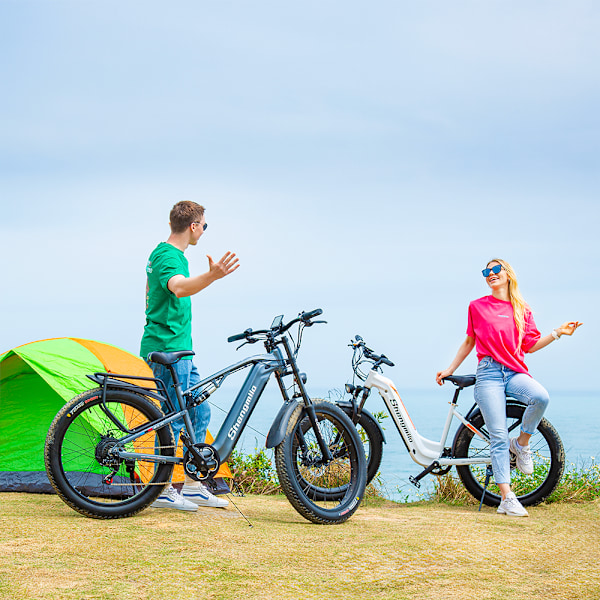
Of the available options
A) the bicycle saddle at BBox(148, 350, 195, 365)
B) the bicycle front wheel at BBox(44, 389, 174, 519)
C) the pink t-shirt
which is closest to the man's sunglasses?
the pink t-shirt

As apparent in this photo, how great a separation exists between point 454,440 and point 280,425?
197 cm

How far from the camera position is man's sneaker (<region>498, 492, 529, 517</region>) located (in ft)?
17.6

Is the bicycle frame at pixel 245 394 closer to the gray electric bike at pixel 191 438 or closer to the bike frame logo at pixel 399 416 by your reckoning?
the gray electric bike at pixel 191 438

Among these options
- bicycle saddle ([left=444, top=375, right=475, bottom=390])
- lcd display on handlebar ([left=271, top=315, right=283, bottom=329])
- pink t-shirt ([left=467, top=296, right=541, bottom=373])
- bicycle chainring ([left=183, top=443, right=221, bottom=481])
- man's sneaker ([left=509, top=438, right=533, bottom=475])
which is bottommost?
bicycle chainring ([left=183, top=443, right=221, bottom=481])

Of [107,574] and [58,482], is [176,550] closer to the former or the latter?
[107,574]

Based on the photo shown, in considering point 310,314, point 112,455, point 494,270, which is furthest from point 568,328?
point 112,455

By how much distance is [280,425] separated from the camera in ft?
14.9

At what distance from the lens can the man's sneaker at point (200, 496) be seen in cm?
516

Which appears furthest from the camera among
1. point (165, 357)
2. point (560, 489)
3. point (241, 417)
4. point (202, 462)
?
point (560, 489)

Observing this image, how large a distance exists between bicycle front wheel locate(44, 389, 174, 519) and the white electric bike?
5.96 ft

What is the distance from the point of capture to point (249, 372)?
15.6ft

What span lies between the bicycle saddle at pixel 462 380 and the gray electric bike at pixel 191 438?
135cm

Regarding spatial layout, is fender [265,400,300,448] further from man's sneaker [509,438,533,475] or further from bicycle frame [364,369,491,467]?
man's sneaker [509,438,533,475]

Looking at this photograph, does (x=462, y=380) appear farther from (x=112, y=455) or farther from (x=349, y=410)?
(x=112, y=455)
